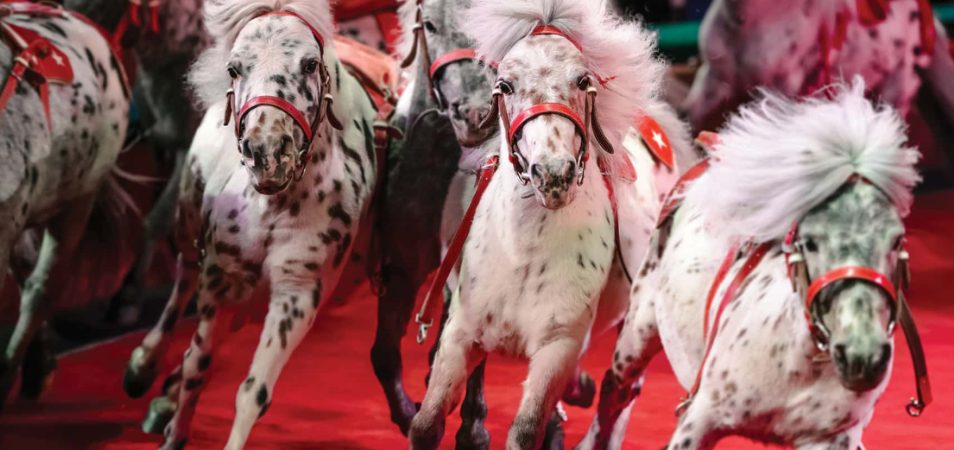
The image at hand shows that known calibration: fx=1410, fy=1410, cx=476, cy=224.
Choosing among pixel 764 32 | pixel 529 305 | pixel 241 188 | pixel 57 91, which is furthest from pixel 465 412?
pixel 764 32

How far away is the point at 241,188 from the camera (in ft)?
14.7

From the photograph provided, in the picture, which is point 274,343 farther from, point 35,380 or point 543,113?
point 35,380

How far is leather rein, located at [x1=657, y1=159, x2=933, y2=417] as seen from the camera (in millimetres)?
3051

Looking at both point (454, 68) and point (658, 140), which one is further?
point (658, 140)

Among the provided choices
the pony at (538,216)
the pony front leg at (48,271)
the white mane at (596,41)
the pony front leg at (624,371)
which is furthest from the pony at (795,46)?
the pony at (538,216)

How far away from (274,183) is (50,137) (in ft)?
5.26

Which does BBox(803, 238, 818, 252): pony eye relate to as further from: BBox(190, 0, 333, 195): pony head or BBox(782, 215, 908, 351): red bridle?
BBox(190, 0, 333, 195): pony head

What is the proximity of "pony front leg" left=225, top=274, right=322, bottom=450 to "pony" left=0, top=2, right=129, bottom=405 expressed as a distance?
1.19 m

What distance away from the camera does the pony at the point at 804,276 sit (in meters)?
3.05

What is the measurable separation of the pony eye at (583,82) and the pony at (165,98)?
3391 millimetres

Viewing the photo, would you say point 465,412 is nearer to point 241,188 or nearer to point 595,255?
point 595,255

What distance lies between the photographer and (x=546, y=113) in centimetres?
374

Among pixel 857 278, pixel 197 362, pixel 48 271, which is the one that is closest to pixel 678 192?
pixel 857 278

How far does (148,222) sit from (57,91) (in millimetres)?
1561
